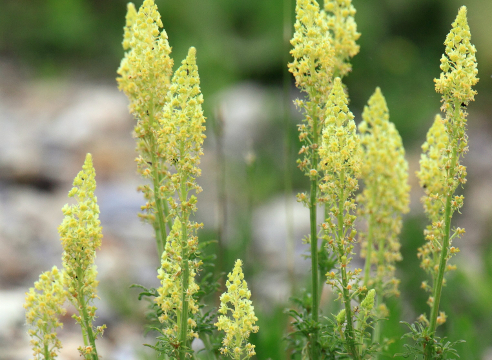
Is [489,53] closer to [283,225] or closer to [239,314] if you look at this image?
[283,225]

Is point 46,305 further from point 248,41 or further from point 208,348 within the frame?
point 248,41

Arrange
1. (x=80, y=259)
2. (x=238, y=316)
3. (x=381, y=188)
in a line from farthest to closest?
(x=381, y=188), (x=80, y=259), (x=238, y=316)

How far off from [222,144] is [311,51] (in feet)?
15.2

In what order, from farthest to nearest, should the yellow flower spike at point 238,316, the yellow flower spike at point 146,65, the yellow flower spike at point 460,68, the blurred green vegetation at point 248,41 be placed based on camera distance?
1. the blurred green vegetation at point 248,41
2. the yellow flower spike at point 146,65
3. the yellow flower spike at point 460,68
4. the yellow flower spike at point 238,316

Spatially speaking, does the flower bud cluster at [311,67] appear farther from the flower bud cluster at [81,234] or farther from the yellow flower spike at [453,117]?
the flower bud cluster at [81,234]

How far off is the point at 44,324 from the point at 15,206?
5701 mm

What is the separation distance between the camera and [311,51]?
75.7 inches

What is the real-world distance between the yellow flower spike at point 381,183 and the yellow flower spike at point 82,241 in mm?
1188

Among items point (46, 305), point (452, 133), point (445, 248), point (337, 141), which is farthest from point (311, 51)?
point (46, 305)

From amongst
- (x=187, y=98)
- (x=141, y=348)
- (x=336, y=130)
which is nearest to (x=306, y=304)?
(x=336, y=130)

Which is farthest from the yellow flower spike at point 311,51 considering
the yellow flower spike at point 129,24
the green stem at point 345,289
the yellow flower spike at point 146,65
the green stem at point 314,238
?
the yellow flower spike at point 129,24

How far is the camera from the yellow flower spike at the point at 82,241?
1846mm

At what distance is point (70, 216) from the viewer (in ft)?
6.14

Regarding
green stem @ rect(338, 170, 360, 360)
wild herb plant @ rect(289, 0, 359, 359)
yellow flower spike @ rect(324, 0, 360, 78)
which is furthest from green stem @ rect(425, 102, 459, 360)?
yellow flower spike @ rect(324, 0, 360, 78)
